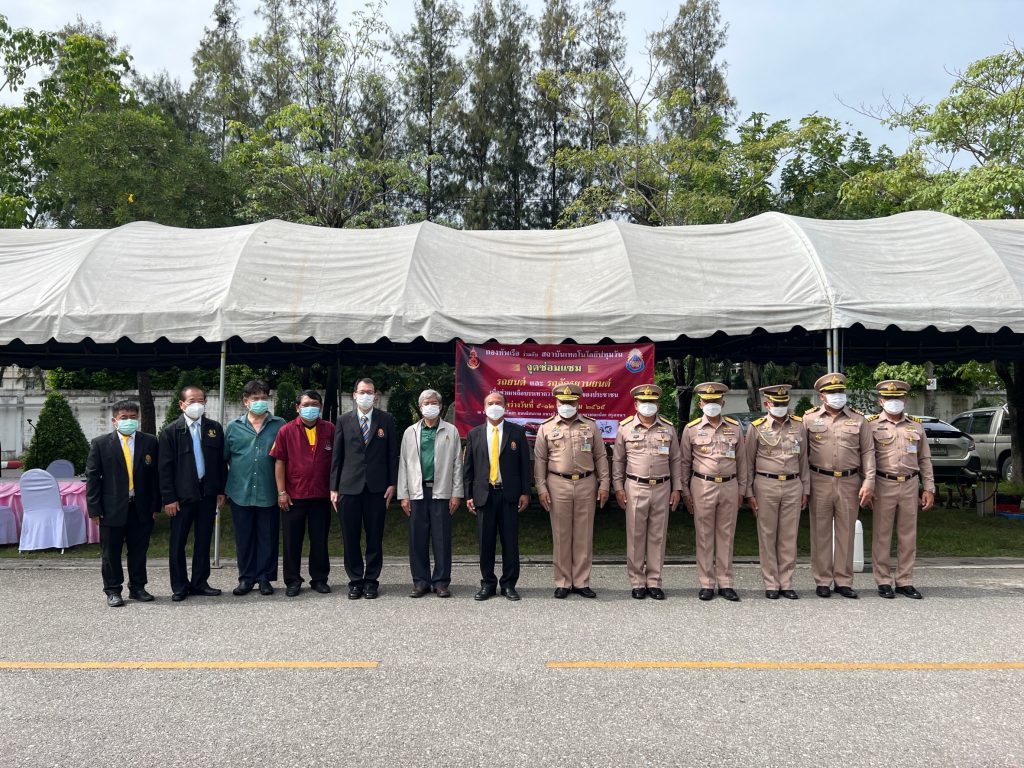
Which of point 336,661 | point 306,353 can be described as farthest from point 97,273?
point 336,661

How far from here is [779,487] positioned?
706 centimetres

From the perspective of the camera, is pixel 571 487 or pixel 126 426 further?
pixel 571 487

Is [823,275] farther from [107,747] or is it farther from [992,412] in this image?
[992,412]

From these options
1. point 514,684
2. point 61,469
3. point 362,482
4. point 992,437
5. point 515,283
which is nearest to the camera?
point 514,684

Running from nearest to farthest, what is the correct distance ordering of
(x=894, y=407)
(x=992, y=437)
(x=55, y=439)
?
(x=894, y=407)
(x=55, y=439)
(x=992, y=437)

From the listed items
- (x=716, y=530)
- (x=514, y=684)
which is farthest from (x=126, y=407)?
(x=716, y=530)

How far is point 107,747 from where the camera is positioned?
12.3 feet

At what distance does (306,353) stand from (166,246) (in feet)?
9.30

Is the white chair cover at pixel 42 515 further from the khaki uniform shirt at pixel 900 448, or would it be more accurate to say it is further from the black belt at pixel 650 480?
the khaki uniform shirt at pixel 900 448

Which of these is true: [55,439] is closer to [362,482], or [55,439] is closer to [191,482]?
[191,482]

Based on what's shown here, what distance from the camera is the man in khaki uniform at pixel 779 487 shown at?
7.00 metres

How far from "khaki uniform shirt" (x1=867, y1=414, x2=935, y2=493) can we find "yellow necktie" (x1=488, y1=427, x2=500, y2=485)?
3.38 metres

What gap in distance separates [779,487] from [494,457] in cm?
255

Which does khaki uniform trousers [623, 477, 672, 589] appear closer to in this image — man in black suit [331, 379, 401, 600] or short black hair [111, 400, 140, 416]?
man in black suit [331, 379, 401, 600]
